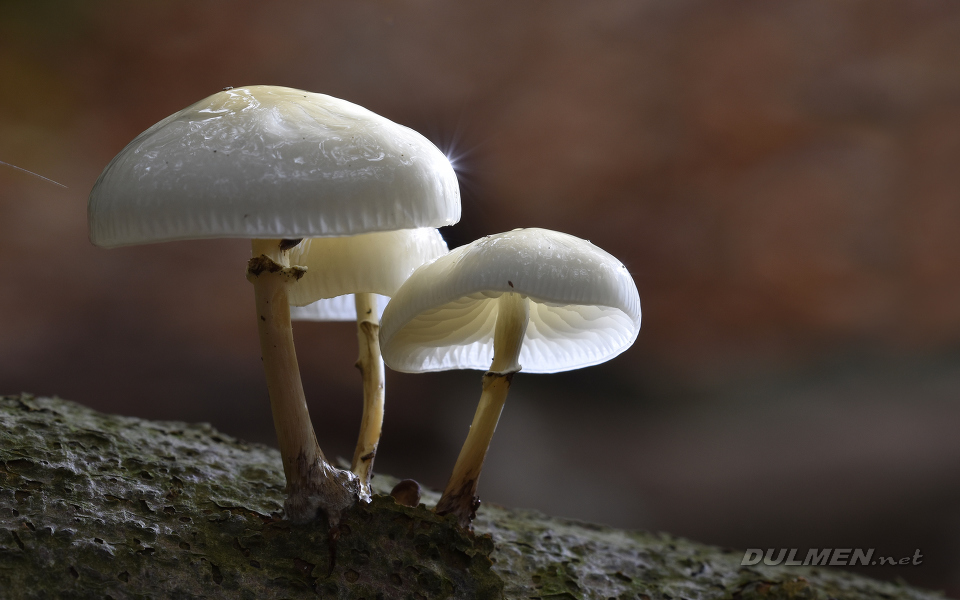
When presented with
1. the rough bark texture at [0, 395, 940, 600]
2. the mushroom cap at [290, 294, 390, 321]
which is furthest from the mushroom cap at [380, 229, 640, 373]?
the rough bark texture at [0, 395, 940, 600]

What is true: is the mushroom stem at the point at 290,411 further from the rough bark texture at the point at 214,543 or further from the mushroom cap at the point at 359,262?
the mushroom cap at the point at 359,262

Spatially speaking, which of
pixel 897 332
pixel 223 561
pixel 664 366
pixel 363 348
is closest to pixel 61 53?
pixel 363 348

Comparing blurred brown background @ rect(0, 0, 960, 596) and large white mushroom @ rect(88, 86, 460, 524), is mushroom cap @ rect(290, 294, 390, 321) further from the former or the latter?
blurred brown background @ rect(0, 0, 960, 596)

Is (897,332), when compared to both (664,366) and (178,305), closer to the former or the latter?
(664,366)

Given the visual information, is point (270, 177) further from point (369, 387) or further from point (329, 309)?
point (329, 309)

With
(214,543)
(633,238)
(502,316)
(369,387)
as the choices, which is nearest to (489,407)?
(502,316)

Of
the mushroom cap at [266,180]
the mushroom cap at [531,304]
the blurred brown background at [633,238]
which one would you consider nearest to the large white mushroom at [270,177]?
the mushroom cap at [266,180]
